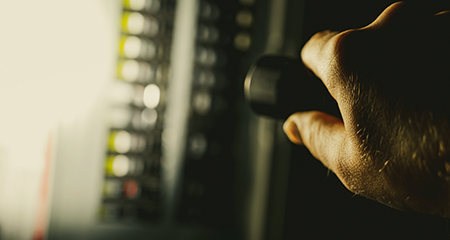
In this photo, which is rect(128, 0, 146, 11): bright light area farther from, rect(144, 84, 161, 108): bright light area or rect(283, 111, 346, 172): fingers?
rect(283, 111, 346, 172): fingers

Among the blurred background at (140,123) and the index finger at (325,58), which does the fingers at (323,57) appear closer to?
the index finger at (325,58)

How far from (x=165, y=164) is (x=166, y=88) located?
9.4 inches

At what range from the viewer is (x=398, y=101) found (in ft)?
0.94

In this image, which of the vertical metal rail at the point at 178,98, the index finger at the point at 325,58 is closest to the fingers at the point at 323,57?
the index finger at the point at 325,58

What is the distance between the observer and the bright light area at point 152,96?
95 centimetres

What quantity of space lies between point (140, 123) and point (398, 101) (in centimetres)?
79

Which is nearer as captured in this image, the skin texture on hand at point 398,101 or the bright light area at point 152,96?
the skin texture on hand at point 398,101

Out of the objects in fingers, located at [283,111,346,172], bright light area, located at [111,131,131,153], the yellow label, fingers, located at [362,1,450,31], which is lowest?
bright light area, located at [111,131,131,153]

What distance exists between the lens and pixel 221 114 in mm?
979

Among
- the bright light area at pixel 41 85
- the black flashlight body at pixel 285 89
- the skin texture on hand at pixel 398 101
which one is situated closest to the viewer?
the skin texture on hand at pixel 398 101

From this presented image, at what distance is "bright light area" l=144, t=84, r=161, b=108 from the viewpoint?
95 centimetres

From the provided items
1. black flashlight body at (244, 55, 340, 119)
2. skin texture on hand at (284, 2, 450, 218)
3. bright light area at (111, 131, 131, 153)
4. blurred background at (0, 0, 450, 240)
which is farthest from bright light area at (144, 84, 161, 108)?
skin texture on hand at (284, 2, 450, 218)

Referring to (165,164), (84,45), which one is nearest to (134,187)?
(165,164)

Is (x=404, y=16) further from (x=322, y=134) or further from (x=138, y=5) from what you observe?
(x=138, y=5)
